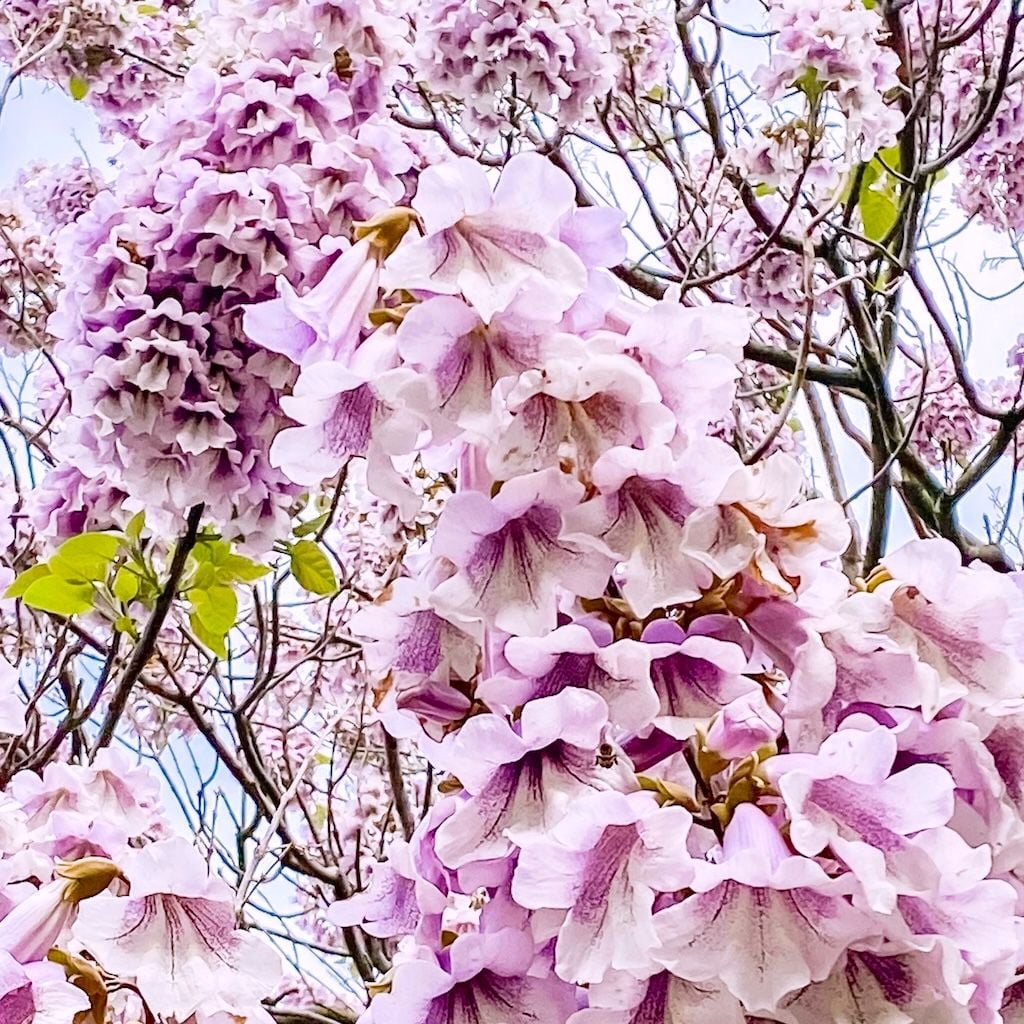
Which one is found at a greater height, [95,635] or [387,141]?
[387,141]

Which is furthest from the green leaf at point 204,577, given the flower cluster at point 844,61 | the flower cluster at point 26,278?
the flower cluster at point 26,278

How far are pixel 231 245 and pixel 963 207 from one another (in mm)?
1654

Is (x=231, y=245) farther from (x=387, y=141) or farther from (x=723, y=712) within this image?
(x=723, y=712)

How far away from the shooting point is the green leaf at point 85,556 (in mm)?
923

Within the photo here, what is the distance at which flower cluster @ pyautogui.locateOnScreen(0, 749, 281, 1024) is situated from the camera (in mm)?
371

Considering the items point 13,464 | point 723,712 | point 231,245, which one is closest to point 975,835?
point 723,712

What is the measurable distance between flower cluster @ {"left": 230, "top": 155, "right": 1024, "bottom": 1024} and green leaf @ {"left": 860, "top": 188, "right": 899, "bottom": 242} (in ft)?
4.63

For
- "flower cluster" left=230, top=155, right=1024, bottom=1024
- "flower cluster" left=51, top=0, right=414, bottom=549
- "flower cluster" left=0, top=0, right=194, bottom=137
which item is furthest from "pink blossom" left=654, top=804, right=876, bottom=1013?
"flower cluster" left=0, top=0, right=194, bottom=137

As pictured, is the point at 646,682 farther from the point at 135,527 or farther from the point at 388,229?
the point at 135,527

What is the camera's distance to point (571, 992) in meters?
0.35

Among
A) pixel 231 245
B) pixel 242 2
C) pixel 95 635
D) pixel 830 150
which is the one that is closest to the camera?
pixel 231 245

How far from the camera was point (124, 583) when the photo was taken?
0.98 m

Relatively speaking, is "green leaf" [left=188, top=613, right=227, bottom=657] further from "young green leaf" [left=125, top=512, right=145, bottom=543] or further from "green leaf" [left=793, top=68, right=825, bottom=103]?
"green leaf" [left=793, top=68, right=825, bottom=103]

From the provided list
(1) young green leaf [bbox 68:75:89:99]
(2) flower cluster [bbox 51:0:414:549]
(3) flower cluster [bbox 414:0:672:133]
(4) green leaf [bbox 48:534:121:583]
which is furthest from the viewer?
(1) young green leaf [bbox 68:75:89:99]
